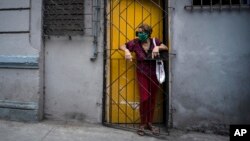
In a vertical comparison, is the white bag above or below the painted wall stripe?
below

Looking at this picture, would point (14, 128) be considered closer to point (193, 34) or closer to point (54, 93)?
point (54, 93)

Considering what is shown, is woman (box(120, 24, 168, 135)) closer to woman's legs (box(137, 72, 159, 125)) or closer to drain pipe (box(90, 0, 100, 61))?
woman's legs (box(137, 72, 159, 125))

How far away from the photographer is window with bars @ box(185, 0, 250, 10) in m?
6.69

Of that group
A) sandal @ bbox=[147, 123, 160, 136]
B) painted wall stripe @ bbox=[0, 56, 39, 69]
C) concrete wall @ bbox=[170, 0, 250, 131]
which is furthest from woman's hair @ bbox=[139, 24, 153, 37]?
painted wall stripe @ bbox=[0, 56, 39, 69]

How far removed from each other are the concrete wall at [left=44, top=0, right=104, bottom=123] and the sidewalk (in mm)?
280

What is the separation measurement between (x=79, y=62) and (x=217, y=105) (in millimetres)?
2788

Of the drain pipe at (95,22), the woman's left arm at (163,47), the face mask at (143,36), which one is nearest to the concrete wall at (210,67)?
the woman's left arm at (163,47)

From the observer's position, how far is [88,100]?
7.16 meters

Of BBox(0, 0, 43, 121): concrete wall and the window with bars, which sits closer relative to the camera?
the window with bars

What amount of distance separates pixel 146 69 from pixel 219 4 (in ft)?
5.99

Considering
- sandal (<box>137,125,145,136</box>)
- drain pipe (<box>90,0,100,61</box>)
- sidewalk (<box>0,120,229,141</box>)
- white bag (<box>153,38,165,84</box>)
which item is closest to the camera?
sidewalk (<box>0,120,229,141</box>)

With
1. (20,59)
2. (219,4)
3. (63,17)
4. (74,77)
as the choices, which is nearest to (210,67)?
(219,4)

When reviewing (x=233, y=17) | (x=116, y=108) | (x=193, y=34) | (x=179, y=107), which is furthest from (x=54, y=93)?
(x=233, y=17)

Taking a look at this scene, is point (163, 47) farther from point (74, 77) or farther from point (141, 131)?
point (74, 77)
